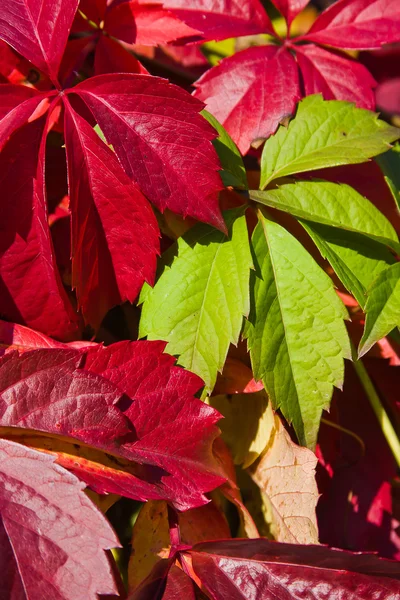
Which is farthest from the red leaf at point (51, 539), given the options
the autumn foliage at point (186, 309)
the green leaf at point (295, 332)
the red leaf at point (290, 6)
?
the red leaf at point (290, 6)

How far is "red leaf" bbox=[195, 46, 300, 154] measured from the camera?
0.88m

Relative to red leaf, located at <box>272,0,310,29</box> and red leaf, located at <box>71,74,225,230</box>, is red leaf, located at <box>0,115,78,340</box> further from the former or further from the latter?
red leaf, located at <box>272,0,310,29</box>

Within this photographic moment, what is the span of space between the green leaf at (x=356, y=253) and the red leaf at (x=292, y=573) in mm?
315

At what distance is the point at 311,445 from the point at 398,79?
79 cm

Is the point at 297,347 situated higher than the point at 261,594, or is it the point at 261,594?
the point at 297,347

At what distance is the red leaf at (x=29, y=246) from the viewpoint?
0.71 metres

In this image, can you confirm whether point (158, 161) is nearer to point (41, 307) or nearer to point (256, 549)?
point (41, 307)

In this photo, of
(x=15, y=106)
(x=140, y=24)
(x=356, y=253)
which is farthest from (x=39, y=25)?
(x=356, y=253)

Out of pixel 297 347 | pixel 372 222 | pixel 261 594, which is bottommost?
pixel 261 594

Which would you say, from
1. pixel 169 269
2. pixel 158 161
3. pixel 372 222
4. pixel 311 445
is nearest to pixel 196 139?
pixel 158 161

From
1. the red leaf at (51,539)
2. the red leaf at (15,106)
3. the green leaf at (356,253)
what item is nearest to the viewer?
the red leaf at (51,539)

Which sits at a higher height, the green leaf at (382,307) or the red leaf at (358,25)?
the red leaf at (358,25)

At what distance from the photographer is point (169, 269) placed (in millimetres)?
770

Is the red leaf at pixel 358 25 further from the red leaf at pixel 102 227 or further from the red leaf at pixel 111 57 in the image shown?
the red leaf at pixel 102 227
